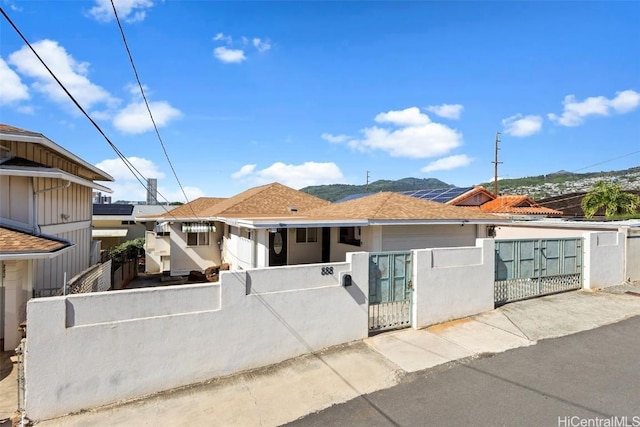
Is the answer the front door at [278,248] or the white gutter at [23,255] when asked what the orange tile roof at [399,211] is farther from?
the white gutter at [23,255]

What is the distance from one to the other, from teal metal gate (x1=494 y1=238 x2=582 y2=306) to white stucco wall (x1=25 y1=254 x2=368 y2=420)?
535 centimetres

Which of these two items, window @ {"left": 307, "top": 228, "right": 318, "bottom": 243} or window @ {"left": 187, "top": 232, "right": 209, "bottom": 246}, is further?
window @ {"left": 187, "top": 232, "right": 209, "bottom": 246}

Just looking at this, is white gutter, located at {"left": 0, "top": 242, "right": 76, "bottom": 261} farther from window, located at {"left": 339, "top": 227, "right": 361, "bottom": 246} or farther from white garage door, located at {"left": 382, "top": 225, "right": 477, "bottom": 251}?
white garage door, located at {"left": 382, "top": 225, "right": 477, "bottom": 251}

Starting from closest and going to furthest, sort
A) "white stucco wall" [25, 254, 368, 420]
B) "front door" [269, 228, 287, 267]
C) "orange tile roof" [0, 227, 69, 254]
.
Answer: "white stucco wall" [25, 254, 368, 420]
"orange tile roof" [0, 227, 69, 254]
"front door" [269, 228, 287, 267]

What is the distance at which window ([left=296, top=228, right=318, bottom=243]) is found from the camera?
15078 mm

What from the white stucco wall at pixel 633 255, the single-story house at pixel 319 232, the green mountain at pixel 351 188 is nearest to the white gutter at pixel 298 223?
the single-story house at pixel 319 232

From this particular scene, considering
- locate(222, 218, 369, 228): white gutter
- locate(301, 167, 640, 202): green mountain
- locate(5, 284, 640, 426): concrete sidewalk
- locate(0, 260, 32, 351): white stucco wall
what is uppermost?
locate(301, 167, 640, 202): green mountain

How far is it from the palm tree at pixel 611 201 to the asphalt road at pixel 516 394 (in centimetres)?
1922

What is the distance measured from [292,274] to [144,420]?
3.37 meters

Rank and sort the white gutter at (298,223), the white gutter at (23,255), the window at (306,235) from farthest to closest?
the window at (306,235) → the white gutter at (298,223) → the white gutter at (23,255)

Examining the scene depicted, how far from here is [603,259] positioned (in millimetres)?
12258

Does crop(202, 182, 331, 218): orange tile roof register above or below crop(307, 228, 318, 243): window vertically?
above

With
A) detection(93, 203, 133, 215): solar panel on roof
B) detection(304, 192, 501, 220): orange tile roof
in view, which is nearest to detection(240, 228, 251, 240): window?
detection(304, 192, 501, 220): orange tile roof

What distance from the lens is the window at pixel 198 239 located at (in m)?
19.6
